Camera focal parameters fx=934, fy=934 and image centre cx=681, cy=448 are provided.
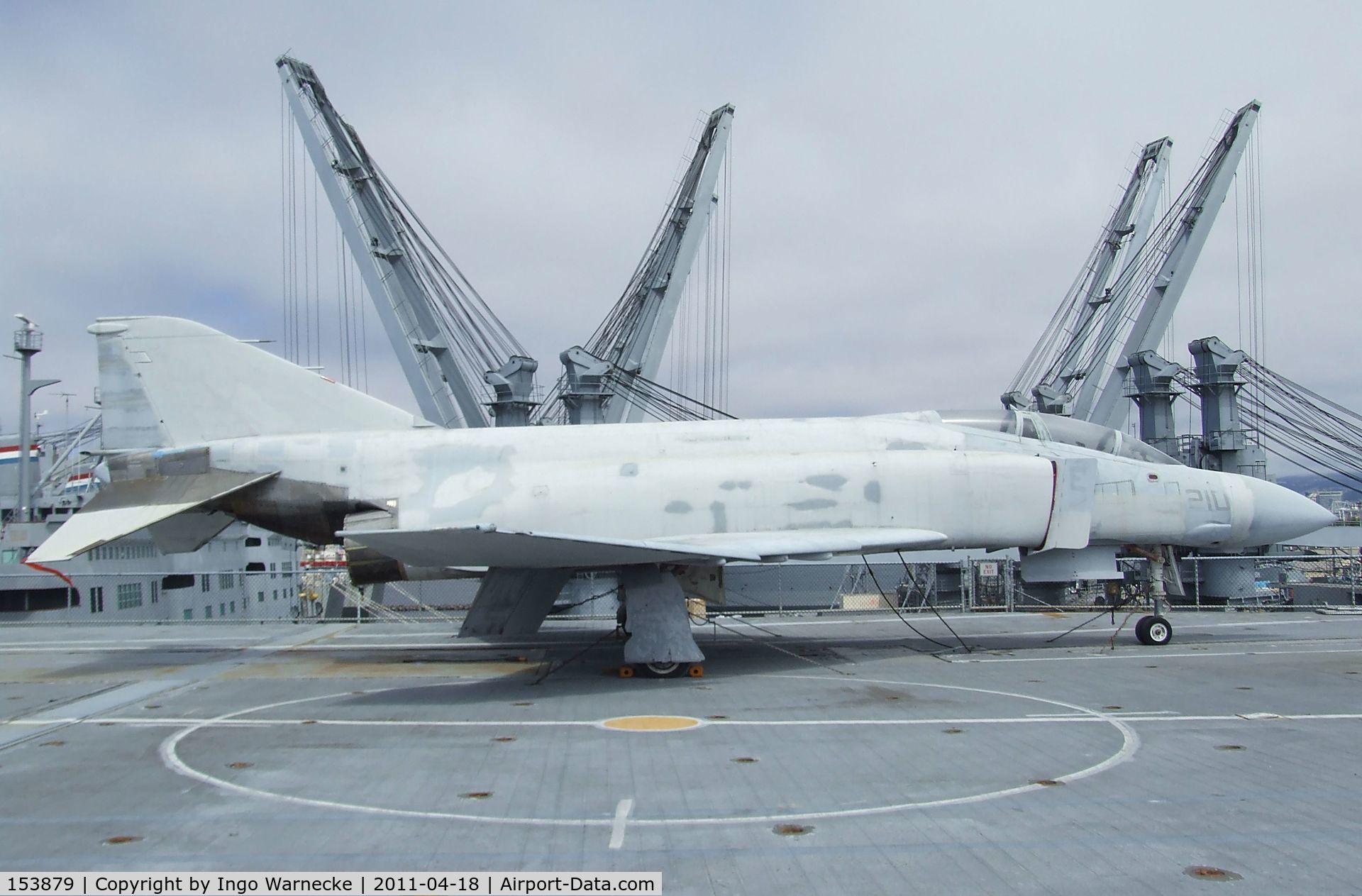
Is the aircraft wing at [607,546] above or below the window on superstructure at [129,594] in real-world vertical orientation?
above

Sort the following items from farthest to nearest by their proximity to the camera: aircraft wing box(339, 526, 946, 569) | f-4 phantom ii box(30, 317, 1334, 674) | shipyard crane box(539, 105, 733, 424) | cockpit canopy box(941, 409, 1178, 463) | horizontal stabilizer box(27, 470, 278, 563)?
shipyard crane box(539, 105, 733, 424) → cockpit canopy box(941, 409, 1178, 463) → f-4 phantom ii box(30, 317, 1334, 674) → horizontal stabilizer box(27, 470, 278, 563) → aircraft wing box(339, 526, 946, 569)

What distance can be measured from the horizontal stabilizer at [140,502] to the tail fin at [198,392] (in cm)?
71

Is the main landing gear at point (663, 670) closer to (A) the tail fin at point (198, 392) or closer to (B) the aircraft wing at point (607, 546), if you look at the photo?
(B) the aircraft wing at point (607, 546)

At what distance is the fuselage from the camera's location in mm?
14000

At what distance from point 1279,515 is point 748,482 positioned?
29.6 feet

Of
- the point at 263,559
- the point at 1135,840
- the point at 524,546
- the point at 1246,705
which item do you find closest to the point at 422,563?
the point at 524,546

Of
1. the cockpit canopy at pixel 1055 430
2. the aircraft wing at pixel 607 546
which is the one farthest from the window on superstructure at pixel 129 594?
the cockpit canopy at pixel 1055 430

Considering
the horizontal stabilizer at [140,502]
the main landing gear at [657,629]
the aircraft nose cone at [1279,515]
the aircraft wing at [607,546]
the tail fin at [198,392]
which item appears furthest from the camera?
the aircraft nose cone at [1279,515]

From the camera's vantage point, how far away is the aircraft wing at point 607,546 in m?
11.1

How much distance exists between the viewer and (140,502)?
48.2 feet
